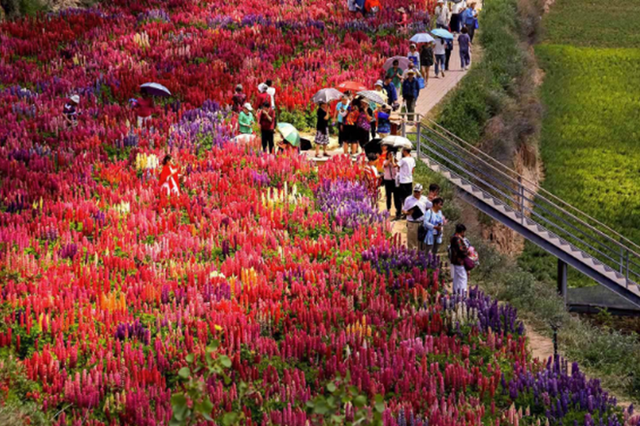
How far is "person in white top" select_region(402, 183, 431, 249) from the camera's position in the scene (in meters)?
17.3

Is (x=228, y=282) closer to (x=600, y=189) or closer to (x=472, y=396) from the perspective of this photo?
(x=472, y=396)

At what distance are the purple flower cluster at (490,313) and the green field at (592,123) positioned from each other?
52.3ft

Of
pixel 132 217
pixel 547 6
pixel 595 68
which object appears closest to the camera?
pixel 132 217

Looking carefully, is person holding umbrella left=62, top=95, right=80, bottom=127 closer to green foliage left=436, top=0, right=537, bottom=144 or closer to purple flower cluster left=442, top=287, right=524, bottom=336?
green foliage left=436, top=0, right=537, bottom=144

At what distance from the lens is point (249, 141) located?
75.9 feet

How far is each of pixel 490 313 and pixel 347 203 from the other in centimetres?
504

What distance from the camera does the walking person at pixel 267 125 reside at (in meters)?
22.4

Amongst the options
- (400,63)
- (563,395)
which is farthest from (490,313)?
(400,63)

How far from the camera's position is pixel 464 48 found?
3441 cm

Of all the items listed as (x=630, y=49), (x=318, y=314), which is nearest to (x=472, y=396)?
(x=318, y=314)

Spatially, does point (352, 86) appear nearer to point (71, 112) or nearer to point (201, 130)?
point (201, 130)

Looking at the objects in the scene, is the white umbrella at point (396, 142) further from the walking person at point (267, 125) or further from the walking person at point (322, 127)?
the walking person at point (267, 125)

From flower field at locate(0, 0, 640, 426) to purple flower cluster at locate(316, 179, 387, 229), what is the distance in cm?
5

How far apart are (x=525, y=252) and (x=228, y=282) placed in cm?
1965
